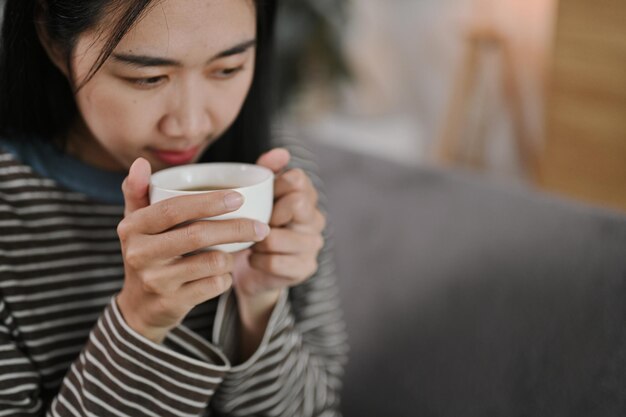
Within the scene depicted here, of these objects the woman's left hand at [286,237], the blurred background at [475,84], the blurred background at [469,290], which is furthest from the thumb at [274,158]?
the blurred background at [475,84]

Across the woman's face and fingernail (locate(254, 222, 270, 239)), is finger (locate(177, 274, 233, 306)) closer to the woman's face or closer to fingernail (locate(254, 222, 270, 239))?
fingernail (locate(254, 222, 270, 239))

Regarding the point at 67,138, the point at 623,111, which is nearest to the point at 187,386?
the point at 67,138

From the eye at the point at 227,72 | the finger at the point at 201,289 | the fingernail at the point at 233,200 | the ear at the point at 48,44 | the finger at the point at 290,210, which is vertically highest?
the ear at the point at 48,44

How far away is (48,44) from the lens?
0.82 m

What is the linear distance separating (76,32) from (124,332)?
337mm

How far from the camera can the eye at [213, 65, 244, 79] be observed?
0.79 m

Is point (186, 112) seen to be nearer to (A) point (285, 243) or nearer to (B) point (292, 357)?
(A) point (285, 243)

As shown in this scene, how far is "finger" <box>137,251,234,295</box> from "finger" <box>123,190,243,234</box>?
40mm

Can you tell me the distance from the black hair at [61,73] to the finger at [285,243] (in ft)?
0.87

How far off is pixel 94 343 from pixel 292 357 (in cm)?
28

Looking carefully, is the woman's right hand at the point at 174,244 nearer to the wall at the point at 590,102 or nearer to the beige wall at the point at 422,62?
the wall at the point at 590,102

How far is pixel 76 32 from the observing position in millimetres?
743

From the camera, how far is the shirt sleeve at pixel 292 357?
2.88 ft

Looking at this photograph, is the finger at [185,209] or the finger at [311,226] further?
the finger at [311,226]
